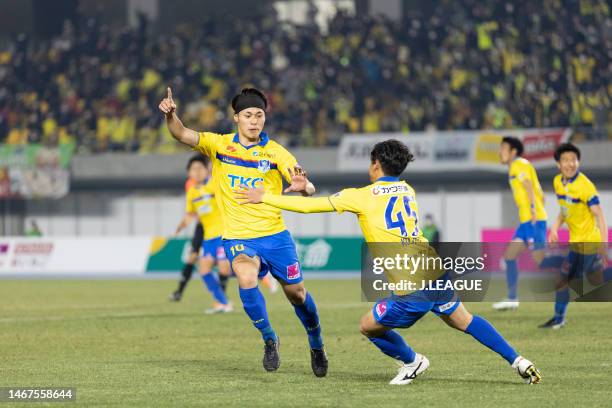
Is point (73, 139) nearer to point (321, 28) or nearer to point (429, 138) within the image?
point (321, 28)

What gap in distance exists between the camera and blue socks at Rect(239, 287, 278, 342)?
10.2 m

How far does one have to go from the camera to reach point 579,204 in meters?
14.5

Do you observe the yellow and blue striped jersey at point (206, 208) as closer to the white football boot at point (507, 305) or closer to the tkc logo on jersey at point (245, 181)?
the white football boot at point (507, 305)

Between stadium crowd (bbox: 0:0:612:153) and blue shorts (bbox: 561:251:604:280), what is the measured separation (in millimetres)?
22848

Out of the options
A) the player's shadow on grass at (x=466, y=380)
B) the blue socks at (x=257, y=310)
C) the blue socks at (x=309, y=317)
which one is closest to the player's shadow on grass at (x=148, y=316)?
the blue socks at (x=257, y=310)

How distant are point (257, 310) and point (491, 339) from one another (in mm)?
2314

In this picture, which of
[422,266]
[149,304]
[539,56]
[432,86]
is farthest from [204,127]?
[422,266]

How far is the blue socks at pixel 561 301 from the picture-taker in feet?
46.4

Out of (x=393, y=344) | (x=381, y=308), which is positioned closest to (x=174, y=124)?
(x=381, y=308)

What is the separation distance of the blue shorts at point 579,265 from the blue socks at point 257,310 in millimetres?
5177

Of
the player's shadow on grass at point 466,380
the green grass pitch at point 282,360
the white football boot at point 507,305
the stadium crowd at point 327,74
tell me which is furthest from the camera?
the stadium crowd at point 327,74

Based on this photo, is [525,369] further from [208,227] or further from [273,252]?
[208,227]

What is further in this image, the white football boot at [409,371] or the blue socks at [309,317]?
the blue socks at [309,317]

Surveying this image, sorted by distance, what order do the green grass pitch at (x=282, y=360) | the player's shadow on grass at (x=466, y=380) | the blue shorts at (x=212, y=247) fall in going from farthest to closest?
the blue shorts at (x=212, y=247)
the player's shadow on grass at (x=466, y=380)
the green grass pitch at (x=282, y=360)
